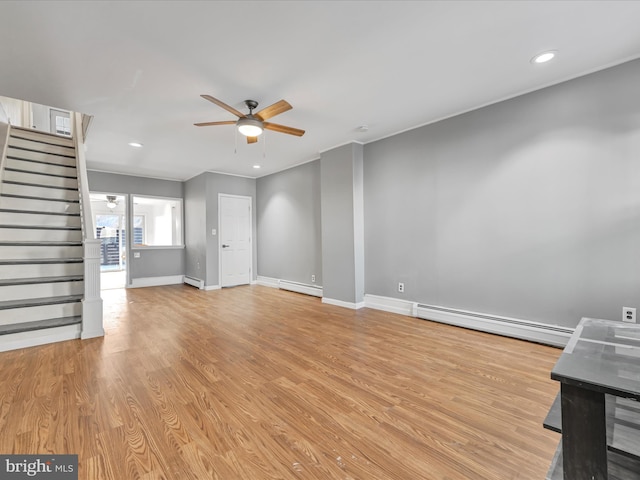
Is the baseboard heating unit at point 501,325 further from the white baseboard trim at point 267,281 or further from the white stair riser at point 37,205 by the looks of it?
the white stair riser at point 37,205

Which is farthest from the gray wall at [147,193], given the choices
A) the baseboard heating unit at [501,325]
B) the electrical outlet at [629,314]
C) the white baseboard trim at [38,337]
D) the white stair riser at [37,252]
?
the electrical outlet at [629,314]

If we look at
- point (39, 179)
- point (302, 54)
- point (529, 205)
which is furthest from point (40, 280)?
point (529, 205)

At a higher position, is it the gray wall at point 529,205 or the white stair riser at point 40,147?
the white stair riser at point 40,147

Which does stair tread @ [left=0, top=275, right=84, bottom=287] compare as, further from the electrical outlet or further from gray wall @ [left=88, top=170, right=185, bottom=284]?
the electrical outlet

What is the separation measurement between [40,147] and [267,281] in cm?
470

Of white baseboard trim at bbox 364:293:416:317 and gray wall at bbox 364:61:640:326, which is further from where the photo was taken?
white baseboard trim at bbox 364:293:416:317

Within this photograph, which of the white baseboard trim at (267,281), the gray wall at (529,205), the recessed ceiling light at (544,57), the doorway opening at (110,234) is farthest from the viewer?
the doorway opening at (110,234)

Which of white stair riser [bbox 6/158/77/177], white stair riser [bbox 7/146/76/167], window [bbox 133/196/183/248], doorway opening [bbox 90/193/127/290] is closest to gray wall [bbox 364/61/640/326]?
white stair riser [bbox 6/158/77/177]

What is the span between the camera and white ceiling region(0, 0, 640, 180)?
1.91 meters

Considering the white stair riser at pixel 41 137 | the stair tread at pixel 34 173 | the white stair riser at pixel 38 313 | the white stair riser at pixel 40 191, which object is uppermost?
the white stair riser at pixel 41 137

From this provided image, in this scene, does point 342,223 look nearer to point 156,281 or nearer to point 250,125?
point 250,125

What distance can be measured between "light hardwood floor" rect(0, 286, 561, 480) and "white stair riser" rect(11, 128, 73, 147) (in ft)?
13.0

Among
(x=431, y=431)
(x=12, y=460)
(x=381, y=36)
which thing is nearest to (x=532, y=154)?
(x=381, y=36)

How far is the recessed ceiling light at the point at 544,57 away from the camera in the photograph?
2352 millimetres
